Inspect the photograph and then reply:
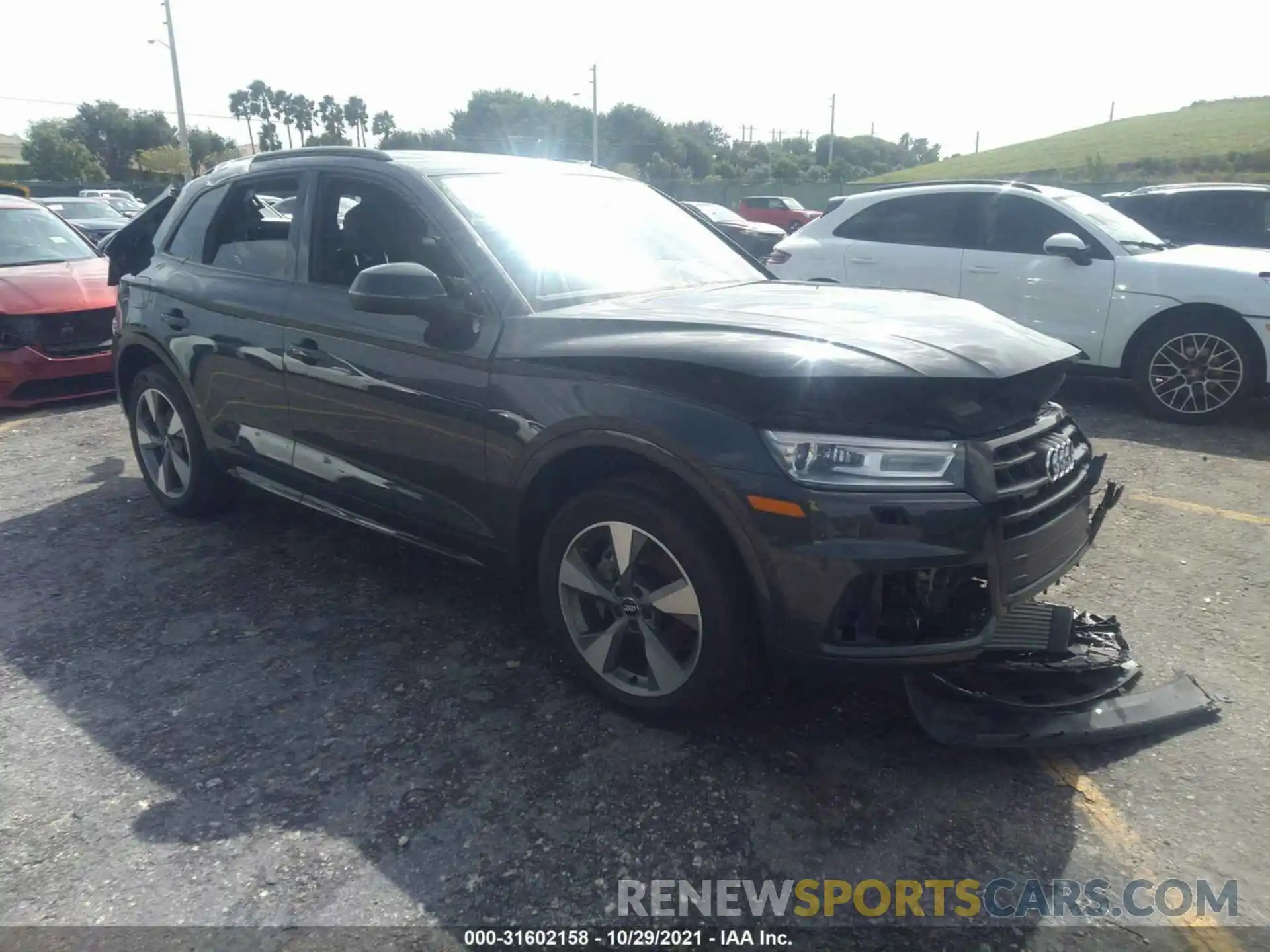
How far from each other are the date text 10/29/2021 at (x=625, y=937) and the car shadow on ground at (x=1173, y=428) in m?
5.38

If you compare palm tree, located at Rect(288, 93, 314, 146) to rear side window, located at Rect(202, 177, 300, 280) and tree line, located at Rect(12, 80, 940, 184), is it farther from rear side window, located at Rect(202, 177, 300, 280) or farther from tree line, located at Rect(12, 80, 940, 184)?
rear side window, located at Rect(202, 177, 300, 280)

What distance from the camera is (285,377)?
390 cm

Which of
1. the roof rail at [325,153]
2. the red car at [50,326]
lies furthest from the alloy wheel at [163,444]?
the red car at [50,326]

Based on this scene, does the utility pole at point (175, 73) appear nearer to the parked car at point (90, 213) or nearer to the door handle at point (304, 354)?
the parked car at point (90, 213)

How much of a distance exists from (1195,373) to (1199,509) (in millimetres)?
2153

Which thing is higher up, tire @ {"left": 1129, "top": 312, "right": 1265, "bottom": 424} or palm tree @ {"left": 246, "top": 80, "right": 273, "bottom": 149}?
palm tree @ {"left": 246, "top": 80, "right": 273, "bottom": 149}

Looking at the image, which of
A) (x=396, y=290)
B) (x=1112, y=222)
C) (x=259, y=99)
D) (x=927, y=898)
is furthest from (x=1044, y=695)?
(x=259, y=99)

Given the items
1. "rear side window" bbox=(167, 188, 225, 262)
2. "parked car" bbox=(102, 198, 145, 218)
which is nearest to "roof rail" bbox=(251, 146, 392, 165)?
"rear side window" bbox=(167, 188, 225, 262)

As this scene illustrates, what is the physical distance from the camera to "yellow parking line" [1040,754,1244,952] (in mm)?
2188

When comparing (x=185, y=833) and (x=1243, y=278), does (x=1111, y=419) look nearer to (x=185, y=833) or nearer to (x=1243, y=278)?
(x=1243, y=278)

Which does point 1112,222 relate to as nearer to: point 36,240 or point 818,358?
point 818,358

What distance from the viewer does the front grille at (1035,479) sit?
2531 mm

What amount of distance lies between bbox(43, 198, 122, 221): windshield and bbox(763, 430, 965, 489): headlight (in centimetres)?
2147

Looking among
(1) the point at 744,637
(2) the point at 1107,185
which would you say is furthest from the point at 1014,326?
(2) the point at 1107,185
